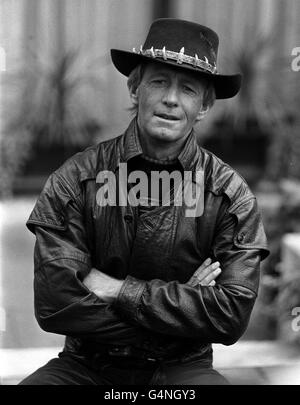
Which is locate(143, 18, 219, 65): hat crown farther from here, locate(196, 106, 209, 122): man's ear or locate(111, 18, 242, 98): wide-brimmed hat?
locate(196, 106, 209, 122): man's ear

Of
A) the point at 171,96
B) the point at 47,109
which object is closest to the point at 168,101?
the point at 171,96

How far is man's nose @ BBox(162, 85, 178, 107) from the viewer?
244 centimetres

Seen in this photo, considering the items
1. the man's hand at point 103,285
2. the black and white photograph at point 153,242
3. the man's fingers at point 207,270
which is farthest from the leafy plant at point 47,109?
the man's fingers at point 207,270

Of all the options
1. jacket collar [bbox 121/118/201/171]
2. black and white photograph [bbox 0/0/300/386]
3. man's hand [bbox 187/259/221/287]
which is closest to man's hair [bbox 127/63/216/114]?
black and white photograph [bbox 0/0/300/386]

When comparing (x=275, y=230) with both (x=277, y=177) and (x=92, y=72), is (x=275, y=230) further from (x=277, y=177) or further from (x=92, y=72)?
(x=92, y=72)

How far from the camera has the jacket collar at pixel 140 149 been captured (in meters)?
2.55

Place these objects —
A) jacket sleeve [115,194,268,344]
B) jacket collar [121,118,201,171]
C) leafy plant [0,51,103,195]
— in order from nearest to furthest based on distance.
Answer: jacket sleeve [115,194,268,344], jacket collar [121,118,201,171], leafy plant [0,51,103,195]

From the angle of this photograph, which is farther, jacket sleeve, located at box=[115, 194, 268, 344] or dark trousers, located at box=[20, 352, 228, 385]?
dark trousers, located at box=[20, 352, 228, 385]

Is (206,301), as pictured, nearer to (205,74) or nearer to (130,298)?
(130,298)

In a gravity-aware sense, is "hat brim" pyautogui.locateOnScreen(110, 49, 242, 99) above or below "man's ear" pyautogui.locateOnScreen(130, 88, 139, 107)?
above

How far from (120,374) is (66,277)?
43 cm

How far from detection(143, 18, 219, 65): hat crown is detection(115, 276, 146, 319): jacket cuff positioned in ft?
2.52

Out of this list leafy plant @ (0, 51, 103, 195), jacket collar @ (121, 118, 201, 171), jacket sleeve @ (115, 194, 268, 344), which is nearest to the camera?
jacket sleeve @ (115, 194, 268, 344)

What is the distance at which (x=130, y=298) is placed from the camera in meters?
2.46
